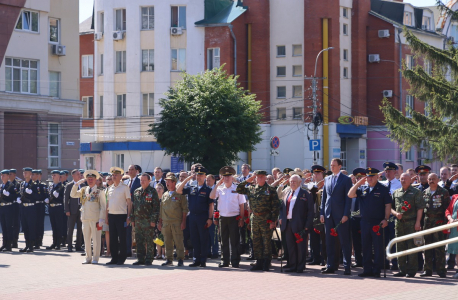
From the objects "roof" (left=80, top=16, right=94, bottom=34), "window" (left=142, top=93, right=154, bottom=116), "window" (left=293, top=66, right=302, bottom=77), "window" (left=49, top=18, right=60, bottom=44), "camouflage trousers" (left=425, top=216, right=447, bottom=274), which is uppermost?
"roof" (left=80, top=16, right=94, bottom=34)

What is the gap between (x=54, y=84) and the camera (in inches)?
1526

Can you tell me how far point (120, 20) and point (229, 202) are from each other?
133ft

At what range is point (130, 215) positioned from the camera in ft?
49.9

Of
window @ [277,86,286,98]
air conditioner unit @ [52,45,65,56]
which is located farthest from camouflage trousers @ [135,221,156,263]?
window @ [277,86,286,98]

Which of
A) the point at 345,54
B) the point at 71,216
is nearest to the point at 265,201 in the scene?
the point at 71,216

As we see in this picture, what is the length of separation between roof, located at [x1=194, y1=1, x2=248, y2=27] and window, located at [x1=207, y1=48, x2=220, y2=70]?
191 centimetres

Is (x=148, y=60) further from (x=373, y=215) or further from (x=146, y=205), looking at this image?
(x=373, y=215)

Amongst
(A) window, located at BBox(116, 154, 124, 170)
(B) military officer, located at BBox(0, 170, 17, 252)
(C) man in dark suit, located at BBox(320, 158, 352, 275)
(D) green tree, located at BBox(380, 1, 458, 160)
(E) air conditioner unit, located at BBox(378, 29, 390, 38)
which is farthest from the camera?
(E) air conditioner unit, located at BBox(378, 29, 390, 38)

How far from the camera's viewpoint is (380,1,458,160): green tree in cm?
2484

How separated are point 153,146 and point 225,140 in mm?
18603

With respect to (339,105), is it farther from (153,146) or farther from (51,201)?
(51,201)

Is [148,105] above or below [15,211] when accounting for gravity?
above

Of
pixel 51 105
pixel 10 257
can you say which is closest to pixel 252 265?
pixel 10 257

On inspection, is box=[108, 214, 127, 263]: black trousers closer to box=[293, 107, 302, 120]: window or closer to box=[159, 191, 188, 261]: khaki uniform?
box=[159, 191, 188, 261]: khaki uniform
